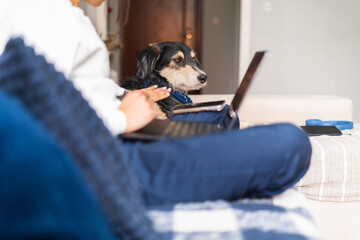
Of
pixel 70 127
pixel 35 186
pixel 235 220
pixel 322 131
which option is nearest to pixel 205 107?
pixel 322 131

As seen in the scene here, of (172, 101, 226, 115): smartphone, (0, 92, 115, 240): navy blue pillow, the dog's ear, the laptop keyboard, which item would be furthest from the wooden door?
(0, 92, 115, 240): navy blue pillow

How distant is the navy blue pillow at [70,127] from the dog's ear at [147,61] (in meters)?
1.17

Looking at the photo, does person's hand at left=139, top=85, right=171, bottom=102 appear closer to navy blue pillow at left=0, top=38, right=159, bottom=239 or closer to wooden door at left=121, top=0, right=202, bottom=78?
navy blue pillow at left=0, top=38, right=159, bottom=239

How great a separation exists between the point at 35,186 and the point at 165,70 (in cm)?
144

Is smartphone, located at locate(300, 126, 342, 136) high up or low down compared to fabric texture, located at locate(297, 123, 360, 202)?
up

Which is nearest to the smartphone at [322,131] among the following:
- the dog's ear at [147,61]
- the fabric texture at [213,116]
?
the fabric texture at [213,116]

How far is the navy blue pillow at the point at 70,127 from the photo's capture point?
18.6 inches

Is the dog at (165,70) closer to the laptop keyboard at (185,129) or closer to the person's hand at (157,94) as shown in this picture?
the person's hand at (157,94)

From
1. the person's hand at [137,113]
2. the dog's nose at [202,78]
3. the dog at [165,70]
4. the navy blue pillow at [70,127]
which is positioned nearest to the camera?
the navy blue pillow at [70,127]

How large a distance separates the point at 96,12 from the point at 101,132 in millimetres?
2472

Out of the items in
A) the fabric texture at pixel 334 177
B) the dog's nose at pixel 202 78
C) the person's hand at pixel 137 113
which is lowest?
the fabric texture at pixel 334 177

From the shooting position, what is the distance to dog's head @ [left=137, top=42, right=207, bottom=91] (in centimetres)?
172

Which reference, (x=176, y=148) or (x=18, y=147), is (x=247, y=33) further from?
(x=18, y=147)

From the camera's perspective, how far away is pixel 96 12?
110 inches
